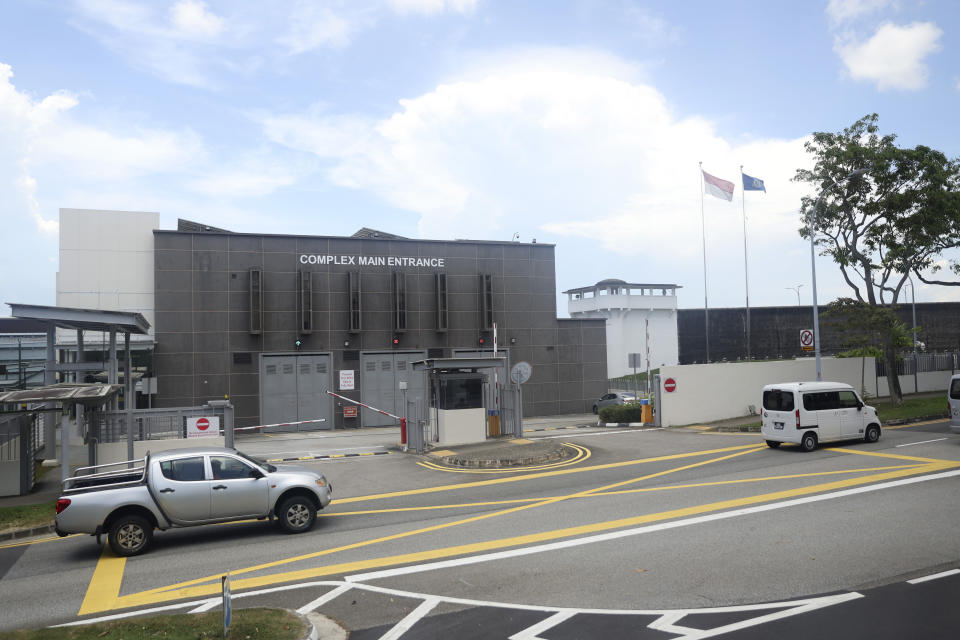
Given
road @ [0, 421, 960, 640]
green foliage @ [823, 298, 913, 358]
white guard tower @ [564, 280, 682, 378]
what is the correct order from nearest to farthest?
road @ [0, 421, 960, 640]
green foliage @ [823, 298, 913, 358]
white guard tower @ [564, 280, 682, 378]

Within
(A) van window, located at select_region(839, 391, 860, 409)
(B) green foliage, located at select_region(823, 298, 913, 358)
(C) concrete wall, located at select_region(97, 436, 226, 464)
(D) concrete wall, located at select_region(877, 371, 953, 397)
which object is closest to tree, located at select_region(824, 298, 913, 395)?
(B) green foliage, located at select_region(823, 298, 913, 358)

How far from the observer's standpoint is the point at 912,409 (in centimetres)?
2731

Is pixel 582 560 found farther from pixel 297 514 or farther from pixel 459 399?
pixel 459 399

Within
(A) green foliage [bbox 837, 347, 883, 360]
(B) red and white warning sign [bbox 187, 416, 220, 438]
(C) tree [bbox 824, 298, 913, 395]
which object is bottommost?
(B) red and white warning sign [bbox 187, 416, 220, 438]

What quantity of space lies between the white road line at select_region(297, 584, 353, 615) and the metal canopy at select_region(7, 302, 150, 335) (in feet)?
39.9

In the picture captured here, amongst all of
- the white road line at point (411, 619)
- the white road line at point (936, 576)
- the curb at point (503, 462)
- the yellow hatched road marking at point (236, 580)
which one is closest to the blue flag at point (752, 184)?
the curb at point (503, 462)

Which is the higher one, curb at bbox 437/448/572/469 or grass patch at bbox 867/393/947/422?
grass patch at bbox 867/393/947/422

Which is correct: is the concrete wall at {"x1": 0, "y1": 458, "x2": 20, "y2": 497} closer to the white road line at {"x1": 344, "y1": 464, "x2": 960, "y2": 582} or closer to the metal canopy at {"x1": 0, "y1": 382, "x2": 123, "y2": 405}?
the metal canopy at {"x1": 0, "y1": 382, "x2": 123, "y2": 405}

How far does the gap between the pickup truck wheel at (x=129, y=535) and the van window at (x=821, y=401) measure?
681 inches

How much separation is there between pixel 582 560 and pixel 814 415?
12.7 m

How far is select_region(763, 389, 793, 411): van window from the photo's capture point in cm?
1989

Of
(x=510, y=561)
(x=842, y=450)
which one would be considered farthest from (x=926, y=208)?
(x=510, y=561)

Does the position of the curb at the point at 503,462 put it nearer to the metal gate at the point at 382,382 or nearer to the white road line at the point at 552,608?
the white road line at the point at 552,608

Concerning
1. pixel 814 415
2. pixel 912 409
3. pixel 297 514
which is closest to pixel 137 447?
pixel 297 514
